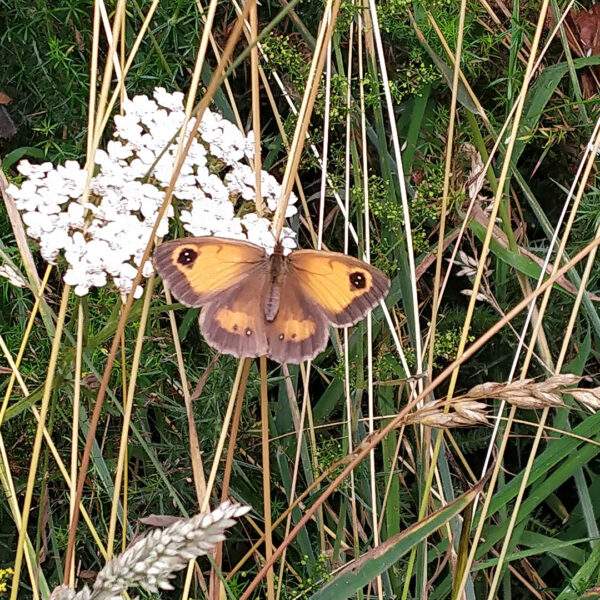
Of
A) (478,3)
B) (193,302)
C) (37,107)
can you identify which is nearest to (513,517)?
(193,302)

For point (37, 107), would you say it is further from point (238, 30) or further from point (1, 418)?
point (238, 30)

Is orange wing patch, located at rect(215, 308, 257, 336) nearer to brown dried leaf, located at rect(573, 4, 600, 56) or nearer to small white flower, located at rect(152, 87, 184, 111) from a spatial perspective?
small white flower, located at rect(152, 87, 184, 111)

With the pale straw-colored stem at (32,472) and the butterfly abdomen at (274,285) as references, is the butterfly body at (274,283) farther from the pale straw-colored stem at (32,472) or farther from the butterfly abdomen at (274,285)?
the pale straw-colored stem at (32,472)

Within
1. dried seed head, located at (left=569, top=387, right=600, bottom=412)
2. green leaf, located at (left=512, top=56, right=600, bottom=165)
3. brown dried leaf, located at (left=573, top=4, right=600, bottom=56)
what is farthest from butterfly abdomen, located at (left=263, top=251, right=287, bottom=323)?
brown dried leaf, located at (left=573, top=4, right=600, bottom=56)

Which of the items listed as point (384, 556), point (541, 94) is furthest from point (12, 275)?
point (541, 94)

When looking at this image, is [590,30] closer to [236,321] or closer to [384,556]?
[236,321]
